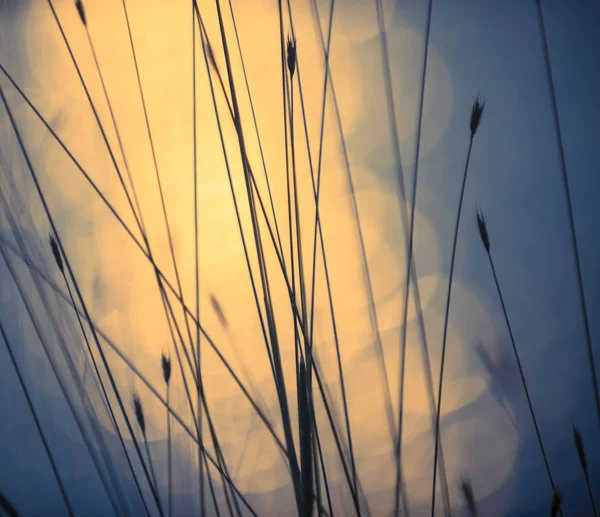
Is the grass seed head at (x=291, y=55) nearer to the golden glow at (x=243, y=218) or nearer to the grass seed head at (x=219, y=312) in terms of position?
the golden glow at (x=243, y=218)

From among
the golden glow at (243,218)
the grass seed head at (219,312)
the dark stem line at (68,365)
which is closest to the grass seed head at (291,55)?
the golden glow at (243,218)

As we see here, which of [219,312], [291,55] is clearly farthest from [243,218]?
[291,55]

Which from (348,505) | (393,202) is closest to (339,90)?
(393,202)

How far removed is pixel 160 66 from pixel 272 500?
0.67 metres

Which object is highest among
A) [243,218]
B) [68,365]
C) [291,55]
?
[291,55]

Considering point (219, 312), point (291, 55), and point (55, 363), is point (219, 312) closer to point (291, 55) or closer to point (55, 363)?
point (55, 363)

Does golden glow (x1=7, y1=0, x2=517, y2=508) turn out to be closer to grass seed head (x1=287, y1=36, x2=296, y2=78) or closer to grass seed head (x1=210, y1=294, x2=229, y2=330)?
grass seed head (x1=210, y1=294, x2=229, y2=330)

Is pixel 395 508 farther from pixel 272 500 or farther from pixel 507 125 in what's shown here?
pixel 507 125

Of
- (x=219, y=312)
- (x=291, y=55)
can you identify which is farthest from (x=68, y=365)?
(x=291, y=55)

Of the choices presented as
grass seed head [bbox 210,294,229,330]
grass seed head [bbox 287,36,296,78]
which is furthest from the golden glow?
grass seed head [bbox 287,36,296,78]

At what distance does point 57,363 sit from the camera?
2.21ft

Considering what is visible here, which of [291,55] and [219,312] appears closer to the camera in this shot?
[291,55]

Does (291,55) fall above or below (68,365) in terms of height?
above

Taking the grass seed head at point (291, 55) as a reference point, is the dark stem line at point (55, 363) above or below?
below
